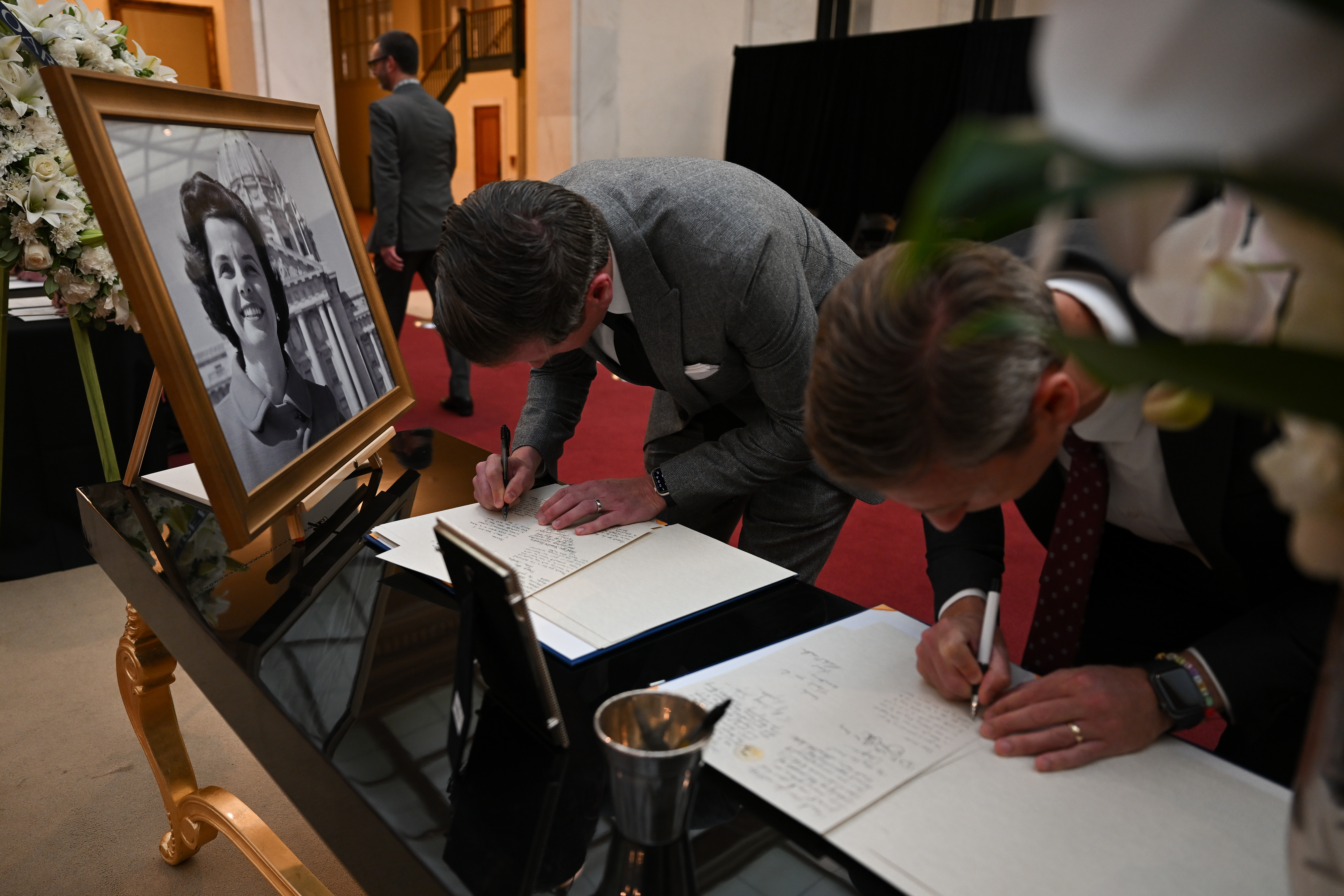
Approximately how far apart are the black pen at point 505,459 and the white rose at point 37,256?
880mm

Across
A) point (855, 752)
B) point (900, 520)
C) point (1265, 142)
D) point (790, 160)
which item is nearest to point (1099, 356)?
point (1265, 142)

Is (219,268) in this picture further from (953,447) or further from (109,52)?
(953,447)

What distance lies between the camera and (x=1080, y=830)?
0.78m

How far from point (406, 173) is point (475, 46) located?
933 centimetres

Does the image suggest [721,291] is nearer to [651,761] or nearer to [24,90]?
[651,761]

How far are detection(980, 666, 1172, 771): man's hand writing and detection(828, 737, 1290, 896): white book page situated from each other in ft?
0.04

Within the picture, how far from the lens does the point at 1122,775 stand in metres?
0.87

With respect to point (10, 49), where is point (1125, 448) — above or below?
below

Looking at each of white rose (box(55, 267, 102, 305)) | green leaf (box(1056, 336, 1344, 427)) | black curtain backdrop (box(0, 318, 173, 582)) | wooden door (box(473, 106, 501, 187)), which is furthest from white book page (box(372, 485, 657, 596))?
wooden door (box(473, 106, 501, 187))

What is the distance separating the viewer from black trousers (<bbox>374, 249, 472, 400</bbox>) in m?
4.77

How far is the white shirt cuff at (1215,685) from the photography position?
3.08 ft

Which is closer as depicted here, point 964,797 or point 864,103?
point 964,797

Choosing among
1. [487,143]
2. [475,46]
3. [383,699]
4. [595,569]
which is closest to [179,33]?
[487,143]

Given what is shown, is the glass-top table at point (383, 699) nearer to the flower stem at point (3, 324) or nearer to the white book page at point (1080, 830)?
the white book page at point (1080, 830)
